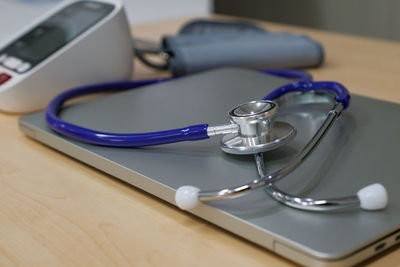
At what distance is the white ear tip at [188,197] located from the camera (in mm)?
446

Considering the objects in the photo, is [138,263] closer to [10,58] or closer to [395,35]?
[10,58]

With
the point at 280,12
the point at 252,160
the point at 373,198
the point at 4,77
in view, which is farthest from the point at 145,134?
the point at 280,12

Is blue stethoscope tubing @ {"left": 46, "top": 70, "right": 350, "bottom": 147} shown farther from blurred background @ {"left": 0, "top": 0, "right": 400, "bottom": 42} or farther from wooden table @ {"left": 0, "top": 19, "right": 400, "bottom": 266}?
blurred background @ {"left": 0, "top": 0, "right": 400, "bottom": 42}

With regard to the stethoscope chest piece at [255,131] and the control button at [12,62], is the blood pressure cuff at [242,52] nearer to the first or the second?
the control button at [12,62]

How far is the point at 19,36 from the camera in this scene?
0.90m

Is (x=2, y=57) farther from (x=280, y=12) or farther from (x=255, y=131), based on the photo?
(x=280, y=12)

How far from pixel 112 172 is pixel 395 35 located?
2.07 meters

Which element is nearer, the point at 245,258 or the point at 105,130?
the point at 245,258

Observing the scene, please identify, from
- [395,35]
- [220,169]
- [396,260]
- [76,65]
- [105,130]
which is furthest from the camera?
[395,35]

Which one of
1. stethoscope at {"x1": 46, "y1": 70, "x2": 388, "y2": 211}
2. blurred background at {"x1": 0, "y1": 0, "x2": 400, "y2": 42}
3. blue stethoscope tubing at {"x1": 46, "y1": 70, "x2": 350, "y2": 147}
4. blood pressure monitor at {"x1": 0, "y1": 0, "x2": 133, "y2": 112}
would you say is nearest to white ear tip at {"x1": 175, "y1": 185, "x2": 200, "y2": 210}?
stethoscope at {"x1": 46, "y1": 70, "x2": 388, "y2": 211}

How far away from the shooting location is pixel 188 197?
446 millimetres

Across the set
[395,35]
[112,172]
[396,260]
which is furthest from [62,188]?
[395,35]

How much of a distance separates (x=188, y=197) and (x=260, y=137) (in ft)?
0.32

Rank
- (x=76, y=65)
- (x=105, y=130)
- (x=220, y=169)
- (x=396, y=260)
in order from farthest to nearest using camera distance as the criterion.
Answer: (x=76, y=65), (x=105, y=130), (x=220, y=169), (x=396, y=260)
